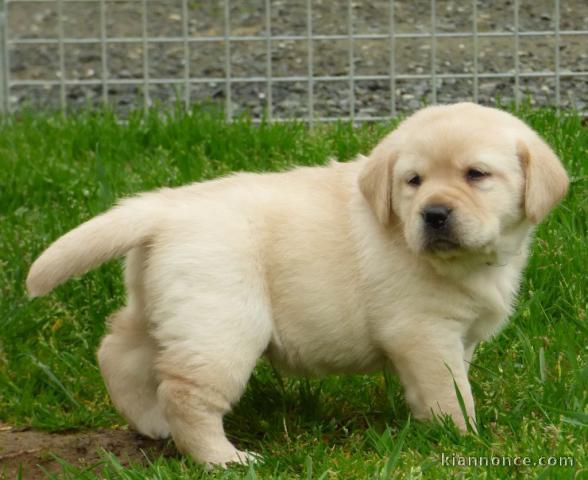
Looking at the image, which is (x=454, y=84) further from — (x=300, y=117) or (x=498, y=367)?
(x=498, y=367)

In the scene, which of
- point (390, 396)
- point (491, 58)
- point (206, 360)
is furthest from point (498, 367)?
point (491, 58)

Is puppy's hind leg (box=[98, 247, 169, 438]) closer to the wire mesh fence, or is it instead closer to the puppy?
the puppy

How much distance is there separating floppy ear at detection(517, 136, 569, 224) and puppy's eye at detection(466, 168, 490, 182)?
16 cm

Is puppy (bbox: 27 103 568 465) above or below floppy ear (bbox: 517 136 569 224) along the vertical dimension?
below

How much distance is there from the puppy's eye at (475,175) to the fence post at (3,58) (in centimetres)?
426

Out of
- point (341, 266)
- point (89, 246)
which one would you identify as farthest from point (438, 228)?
point (89, 246)

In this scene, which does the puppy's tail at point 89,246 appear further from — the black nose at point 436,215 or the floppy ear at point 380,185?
the black nose at point 436,215

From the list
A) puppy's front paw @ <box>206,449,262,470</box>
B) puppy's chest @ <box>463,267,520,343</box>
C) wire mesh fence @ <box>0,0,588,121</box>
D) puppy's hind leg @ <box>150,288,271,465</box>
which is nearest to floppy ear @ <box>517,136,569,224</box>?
puppy's chest @ <box>463,267,520,343</box>

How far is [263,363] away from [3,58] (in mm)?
3521

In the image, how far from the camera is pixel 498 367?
16.1ft

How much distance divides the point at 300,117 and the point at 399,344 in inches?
144

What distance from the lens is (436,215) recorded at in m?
4.16

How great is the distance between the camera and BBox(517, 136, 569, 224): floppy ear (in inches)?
170

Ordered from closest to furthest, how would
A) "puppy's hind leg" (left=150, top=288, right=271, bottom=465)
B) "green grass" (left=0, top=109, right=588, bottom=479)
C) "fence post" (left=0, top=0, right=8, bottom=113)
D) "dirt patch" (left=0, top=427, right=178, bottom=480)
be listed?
1. "green grass" (left=0, top=109, right=588, bottom=479)
2. "puppy's hind leg" (left=150, top=288, right=271, bottom=465)
3. "dirt patch" (left=0, top=427, right=178, bottom=480)
4. "fence post" (left=0, top=0, right=8, bottom=113)
